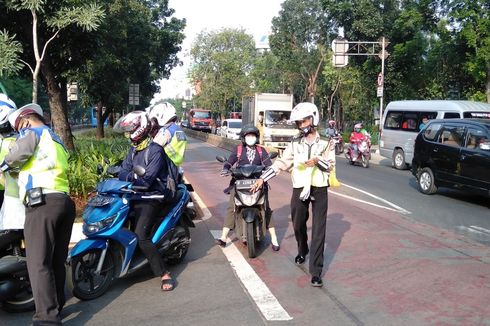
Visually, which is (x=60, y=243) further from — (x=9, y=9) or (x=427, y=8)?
(x=427, y=8)

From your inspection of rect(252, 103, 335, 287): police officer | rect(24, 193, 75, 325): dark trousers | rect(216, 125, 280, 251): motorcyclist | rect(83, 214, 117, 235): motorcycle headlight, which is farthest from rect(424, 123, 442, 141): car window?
rect(24, 193, 75, 325): dark trousers

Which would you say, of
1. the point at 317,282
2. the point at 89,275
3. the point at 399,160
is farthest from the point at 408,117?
the point at 89,275

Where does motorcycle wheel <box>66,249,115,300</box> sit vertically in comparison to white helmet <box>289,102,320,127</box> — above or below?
below

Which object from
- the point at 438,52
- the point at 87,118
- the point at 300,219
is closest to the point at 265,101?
the point at 438,52

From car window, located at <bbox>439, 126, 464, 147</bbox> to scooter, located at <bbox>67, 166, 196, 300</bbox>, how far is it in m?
7.94

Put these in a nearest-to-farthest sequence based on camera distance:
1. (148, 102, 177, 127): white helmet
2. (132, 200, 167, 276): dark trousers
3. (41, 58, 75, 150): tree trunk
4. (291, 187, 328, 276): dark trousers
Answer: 1. (132, 200, 167, 276): dark trousers
2. (291, 187, 328, 276): dark trousers
3. (148, 102, 177, 127): white helmet
4. (41, 58, 75, 150): tree trunk

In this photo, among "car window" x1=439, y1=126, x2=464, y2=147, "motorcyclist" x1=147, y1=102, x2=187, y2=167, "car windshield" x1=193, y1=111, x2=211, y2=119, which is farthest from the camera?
"car windshield" x1=193, y1=111, x2=211, y2=119

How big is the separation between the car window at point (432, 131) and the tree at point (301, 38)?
33307mm

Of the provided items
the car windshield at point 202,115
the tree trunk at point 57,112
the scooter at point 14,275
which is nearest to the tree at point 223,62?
the car windshield at point 202,115

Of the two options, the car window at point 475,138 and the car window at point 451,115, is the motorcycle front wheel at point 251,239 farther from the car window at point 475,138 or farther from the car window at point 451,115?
the car window at point 451,115

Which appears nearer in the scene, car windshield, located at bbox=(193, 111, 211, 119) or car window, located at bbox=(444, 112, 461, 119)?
car window, located at bbox=(444, 112, 461, 119)

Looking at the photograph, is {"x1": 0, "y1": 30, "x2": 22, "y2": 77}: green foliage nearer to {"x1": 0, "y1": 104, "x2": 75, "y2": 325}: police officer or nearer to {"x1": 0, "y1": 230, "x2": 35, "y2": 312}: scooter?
{"x1": 0, "y1": 230, "x2": 35, "y2": 312}: scooter

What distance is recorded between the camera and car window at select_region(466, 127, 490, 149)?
403 inches

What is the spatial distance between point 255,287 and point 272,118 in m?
20.0
